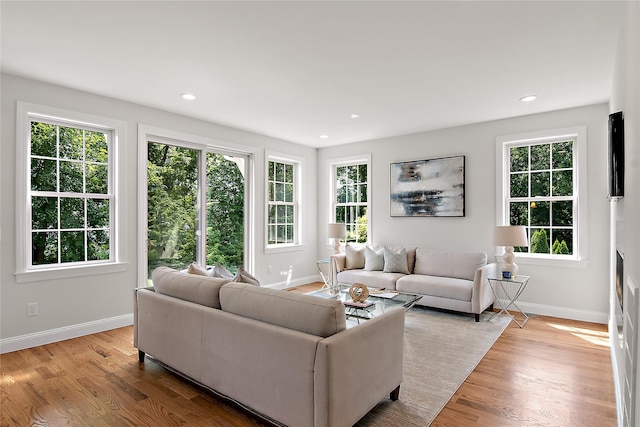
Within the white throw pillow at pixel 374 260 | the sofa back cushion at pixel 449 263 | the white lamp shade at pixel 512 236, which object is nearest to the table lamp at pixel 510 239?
the white lamp shade at pixel 512 236

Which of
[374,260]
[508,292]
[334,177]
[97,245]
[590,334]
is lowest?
[590,334]

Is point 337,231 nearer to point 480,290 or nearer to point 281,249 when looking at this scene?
point 281,249

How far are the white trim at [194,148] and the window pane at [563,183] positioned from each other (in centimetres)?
430

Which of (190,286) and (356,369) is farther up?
(190,286)

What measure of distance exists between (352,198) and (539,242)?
308 centimetres

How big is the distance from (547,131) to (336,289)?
338 cm

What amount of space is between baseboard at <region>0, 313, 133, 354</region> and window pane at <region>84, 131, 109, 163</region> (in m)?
1.81

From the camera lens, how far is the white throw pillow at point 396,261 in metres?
5.23

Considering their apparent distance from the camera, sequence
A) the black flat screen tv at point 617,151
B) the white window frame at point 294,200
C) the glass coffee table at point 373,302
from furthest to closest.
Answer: the white window frame at point 294,200 → the glass coffee table at point 373,302 → the black flat screen tv at point 617,151

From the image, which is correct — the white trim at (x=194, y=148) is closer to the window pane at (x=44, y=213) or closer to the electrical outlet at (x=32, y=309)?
the window pane at (x=44, y=213)

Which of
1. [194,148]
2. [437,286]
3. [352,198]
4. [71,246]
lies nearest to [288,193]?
[352,198]

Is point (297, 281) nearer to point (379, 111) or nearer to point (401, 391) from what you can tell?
point (379, 111)

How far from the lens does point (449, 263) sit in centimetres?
496

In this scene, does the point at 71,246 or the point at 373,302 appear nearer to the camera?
the point at 373,302
